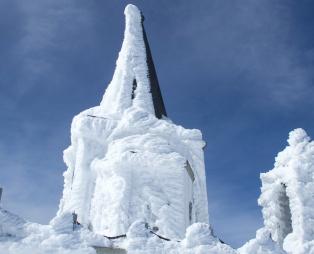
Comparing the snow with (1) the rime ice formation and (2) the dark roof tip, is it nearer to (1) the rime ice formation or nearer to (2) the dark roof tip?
(1) the rime ice formation

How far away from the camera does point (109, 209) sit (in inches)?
623

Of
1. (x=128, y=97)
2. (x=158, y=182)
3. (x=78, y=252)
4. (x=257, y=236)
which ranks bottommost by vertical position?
(x=78, y=252)

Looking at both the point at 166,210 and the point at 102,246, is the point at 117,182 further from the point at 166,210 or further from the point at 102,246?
the point at 102,246

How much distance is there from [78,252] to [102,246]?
2.64ft

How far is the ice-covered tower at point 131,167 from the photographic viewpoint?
1596 cm

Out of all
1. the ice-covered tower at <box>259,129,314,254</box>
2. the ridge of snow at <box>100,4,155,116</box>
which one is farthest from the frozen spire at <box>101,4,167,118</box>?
the ice-covered tower at <box>259,129,314,254</box>

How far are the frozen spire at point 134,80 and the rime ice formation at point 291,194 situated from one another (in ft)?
18.4

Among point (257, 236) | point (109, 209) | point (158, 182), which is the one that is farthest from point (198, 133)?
point (257, 236)

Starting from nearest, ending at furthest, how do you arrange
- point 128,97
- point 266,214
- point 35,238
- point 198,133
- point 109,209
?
1. point 35,238
2. point 109,209
3. point 266,214
4. point 198,133
5. point 128,97

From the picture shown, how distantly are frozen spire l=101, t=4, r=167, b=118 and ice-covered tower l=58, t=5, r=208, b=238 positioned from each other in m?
0.05

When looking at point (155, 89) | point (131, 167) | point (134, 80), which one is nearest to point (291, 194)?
point (131, 167)

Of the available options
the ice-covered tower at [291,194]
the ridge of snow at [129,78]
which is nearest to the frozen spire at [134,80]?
the ridge of snow at [129,78]

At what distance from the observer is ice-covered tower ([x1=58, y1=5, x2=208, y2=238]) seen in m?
16.0

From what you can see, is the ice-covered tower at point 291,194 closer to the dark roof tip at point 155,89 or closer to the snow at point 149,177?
the snow at point 149,177
